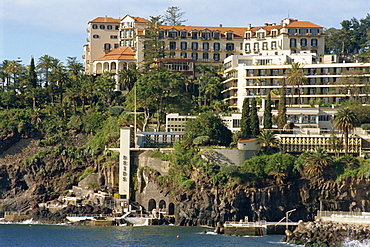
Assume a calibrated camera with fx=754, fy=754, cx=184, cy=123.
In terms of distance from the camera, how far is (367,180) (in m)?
112

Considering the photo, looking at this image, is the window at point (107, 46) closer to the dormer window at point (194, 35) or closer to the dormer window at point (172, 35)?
the dormer window at point (172, 35)

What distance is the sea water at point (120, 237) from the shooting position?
314ft

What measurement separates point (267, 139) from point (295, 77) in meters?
27.8

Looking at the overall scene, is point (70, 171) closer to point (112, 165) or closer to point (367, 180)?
point (112, 165)

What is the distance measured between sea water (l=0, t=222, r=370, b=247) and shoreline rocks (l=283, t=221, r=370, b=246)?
130 cm

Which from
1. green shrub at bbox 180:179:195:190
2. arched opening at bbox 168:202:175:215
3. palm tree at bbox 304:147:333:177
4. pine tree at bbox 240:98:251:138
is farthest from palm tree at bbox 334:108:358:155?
arched opening at bbox 168:202:175:215

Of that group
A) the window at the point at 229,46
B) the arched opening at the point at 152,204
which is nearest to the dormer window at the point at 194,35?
the window at the point at 229,46

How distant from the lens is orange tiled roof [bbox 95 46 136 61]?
16100 cm

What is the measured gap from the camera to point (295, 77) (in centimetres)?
14125

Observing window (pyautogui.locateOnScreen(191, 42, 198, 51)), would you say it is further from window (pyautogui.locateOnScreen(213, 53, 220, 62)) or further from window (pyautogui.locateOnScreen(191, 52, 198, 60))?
window (pyautogui.locateOnScreen(213, 53, 220, 62))

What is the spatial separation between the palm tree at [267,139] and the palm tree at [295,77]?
25.1 m

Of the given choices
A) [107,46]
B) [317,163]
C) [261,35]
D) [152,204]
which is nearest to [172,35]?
[107,46]

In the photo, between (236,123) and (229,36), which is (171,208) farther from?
(229,36)

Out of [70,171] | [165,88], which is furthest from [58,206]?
[165,88]
